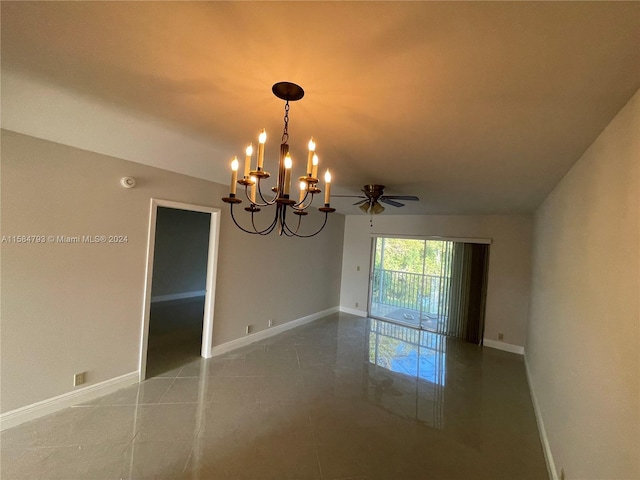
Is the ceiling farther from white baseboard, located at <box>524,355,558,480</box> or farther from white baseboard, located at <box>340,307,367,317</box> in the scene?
white baseboard, located at <box>340,307,367,317</box>

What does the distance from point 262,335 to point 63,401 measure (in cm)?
236

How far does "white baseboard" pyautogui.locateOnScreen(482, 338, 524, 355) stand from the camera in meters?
4.38

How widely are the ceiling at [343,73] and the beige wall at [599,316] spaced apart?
25 centimetres

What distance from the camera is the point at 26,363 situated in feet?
6.96

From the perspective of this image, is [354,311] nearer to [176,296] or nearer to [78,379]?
[176,296]

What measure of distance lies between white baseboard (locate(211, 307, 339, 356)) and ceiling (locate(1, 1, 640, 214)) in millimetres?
2817

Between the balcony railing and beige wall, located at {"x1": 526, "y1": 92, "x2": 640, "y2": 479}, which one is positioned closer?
beige wall, located at {"x1": 526, "y1": 92, "x2": 640, "y2": 479}

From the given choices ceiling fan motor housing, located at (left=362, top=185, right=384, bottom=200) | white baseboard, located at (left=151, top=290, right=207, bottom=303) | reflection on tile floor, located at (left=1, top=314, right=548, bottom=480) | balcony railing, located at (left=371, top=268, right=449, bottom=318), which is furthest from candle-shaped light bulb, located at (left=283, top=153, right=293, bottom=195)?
white baseboard, located at (left=151, top=290, right=207, bottom=303)

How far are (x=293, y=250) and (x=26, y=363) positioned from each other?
334 centimetres

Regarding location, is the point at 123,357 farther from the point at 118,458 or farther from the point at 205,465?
the point at 205,465

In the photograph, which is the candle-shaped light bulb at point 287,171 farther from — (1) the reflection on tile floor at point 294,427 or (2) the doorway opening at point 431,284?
(2) the doorway opening at point 431,284

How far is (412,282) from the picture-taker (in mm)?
5703

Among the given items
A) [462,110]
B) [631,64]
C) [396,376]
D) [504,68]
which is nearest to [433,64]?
[504,68]

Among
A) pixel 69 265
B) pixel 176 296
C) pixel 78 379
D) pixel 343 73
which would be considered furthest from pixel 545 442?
pixel 176 296
